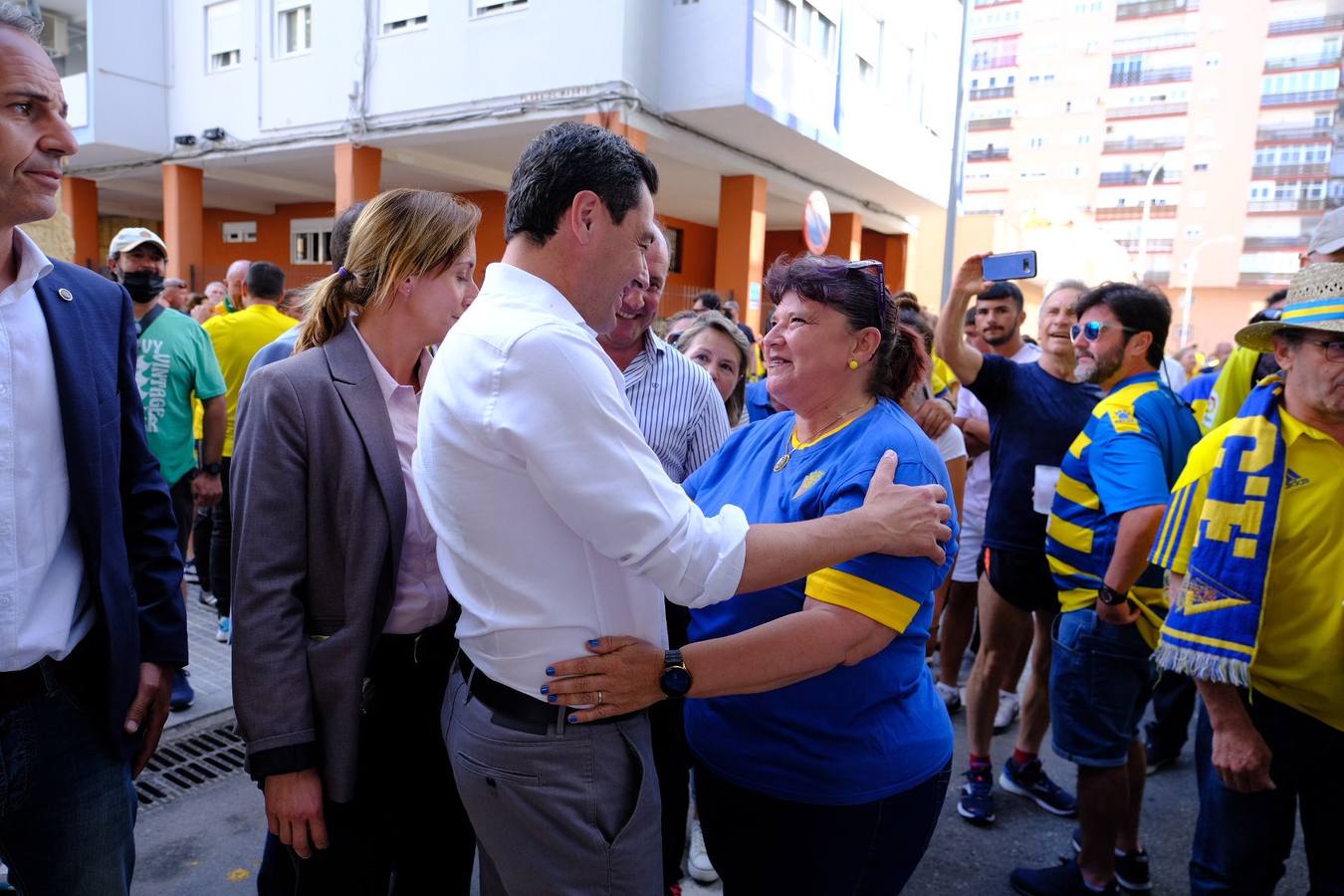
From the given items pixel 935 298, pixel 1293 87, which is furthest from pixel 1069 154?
pixel 935 298

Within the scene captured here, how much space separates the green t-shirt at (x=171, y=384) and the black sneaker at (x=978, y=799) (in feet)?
14.0

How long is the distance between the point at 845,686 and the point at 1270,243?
239 ft

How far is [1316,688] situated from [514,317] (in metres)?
2.20

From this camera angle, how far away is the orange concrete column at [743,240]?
13.8 meters

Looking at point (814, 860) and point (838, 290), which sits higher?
point (838, 290)

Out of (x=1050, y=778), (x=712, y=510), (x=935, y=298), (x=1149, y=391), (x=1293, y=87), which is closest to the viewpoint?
(x=712, y=510)

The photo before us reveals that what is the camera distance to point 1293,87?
61.0m

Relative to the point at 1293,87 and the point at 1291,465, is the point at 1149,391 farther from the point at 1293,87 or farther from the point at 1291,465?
the point at 1293,87

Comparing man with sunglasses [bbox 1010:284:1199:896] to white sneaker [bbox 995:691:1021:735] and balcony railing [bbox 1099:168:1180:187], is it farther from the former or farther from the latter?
balcony railing [bbox 1099:168:1180:187]

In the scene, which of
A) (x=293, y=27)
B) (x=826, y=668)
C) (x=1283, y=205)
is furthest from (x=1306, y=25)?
(x=826, y=668)

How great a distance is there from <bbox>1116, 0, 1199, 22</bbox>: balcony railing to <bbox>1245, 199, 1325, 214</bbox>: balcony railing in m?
16.1

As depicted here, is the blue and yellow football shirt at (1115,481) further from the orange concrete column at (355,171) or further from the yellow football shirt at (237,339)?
the orange concrete column at (355,171)

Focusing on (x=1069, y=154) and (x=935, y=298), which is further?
(x=1069, y=154)

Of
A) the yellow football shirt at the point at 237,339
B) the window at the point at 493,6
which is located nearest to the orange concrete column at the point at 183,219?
the window at the point at 493,6
